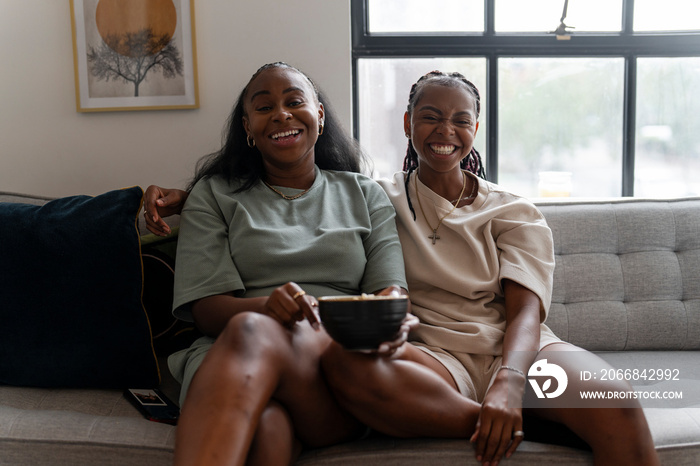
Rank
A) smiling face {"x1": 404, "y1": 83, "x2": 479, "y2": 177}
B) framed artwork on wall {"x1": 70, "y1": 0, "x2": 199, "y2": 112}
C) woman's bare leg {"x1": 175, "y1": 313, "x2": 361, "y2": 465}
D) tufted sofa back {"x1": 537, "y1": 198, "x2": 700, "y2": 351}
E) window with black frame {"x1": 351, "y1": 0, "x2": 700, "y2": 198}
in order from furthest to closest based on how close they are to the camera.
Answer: window with black frame {"x1": 351, "y1": 0, "x2": 700, "y2": 198} < framed artwork on wall {"x1": 70, "y1": 0, "x2": 199, "y2": 112} < tufted sofa back {"x1": 537, "y1": 198, "x2": 700, "y2": 351} < smiling face {"x1": 404, "y1": 83, "x2": 479, "y2": 177} < woman's bare leg {"x1": 175, "y1": 313, "x2": 361, "y2": 465}

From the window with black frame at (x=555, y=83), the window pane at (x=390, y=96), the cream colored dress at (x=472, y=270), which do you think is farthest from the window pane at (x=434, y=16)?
the cream colored dress at (x=472, y=270)

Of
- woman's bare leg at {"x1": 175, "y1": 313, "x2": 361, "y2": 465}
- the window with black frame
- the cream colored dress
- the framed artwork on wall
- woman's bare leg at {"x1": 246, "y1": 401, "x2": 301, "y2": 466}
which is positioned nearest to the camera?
woman's bare leg at {"x1": 175, "y1": 313, "x2": 361, "y2": 465}

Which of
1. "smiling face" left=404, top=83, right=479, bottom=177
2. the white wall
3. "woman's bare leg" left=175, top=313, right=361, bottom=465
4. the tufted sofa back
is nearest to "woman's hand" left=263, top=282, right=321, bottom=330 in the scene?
"woman's bare leg" left=175, top=313, right=361, bottom=465

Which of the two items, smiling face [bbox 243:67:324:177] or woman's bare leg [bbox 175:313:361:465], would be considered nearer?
woman's bare leg [bbox 175:313:361:465]

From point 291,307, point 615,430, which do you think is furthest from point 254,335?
point 615,430

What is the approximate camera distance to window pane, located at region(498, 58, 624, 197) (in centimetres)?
242

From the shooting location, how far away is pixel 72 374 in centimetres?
157

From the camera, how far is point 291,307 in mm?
1211

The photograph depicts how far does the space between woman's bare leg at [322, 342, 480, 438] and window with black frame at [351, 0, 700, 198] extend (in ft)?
4.24

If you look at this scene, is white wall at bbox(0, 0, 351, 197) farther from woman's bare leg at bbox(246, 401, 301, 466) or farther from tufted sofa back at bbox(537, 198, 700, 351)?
woman's bare leg at bbox(246, 401, 301, 466)

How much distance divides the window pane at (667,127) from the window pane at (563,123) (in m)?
0.10

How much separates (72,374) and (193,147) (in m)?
0.92

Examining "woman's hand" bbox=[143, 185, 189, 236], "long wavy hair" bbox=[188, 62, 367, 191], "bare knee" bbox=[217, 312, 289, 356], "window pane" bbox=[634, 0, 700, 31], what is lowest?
"bare knee" bbox=[217, 312, 289, 356]

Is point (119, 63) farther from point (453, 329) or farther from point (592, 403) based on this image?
point (592, 403)
